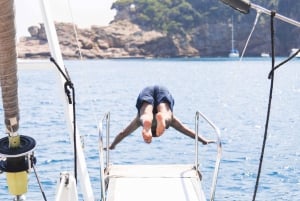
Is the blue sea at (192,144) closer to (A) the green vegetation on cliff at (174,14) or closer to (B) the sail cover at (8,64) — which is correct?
(B) the sail cover at (8,64)

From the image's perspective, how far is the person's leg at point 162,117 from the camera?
16.2 feet

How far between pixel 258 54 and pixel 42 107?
345ft

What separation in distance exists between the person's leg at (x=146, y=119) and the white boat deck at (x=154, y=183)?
0.43 meters

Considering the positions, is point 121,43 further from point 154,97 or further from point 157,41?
point 154,97

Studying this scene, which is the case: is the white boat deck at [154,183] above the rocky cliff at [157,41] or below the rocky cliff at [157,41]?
above

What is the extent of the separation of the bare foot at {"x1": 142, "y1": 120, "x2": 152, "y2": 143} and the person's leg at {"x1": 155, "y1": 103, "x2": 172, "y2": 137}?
0.38 feet

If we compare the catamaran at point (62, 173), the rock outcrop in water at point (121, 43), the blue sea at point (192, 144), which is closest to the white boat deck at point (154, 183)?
the catamaran at point (62, 173)

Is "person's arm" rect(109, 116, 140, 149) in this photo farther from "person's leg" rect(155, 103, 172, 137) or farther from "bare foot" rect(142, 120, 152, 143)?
"bare foot" rect(142, 120, 152, 143)

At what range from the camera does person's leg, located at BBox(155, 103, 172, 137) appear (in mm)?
4941

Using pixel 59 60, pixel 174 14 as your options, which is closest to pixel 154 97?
pixel 59 60

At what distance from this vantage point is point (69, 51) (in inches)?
4520

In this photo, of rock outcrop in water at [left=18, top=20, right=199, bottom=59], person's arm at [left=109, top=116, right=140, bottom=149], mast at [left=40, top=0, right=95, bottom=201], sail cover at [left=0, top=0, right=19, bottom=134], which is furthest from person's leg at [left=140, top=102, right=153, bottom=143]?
rock outcrop in water at [left=18, top=20, right=199, bottom=59]

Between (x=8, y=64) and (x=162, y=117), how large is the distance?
278 cm

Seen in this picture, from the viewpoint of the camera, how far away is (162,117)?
5.05 m
